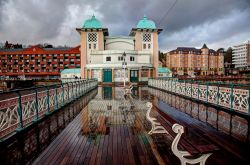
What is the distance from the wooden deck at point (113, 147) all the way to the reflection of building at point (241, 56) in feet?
423

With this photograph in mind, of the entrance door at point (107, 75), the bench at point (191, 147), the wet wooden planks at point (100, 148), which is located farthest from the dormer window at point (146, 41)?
the bench at point (191, 147)

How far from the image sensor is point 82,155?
Answer: 3.91 m

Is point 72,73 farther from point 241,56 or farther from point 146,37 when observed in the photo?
point 241,56

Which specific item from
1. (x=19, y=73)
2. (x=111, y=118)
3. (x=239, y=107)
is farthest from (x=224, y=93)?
(x=19, y=73)

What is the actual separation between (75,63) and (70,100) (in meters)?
62.0

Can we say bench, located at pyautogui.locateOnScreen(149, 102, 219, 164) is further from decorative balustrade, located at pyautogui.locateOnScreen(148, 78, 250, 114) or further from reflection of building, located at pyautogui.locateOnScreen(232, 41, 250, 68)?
reflection of building, located at pyautogui.locateOnScreen(232, 41, 250, 68)

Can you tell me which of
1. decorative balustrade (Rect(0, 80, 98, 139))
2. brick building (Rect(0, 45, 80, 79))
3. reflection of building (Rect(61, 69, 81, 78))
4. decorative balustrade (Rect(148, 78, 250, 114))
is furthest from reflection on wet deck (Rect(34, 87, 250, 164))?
brick building (Rect(0, 45, 80, 79))

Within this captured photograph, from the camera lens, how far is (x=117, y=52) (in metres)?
35.1

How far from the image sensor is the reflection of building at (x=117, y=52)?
111 ft

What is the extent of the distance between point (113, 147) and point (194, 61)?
101820 mm

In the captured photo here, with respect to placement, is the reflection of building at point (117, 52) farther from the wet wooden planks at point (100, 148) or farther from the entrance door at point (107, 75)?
the wet wooden planks at point (100, 148)

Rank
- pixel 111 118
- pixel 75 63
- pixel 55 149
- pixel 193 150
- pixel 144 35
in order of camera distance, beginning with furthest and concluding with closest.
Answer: pixel 75 63 → pixel 144 35 → pixel 111 118 → pixel 55 149 → pixel 193 150

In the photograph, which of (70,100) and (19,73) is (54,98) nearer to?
(70,100)

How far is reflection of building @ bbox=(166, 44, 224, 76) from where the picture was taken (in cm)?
9588
